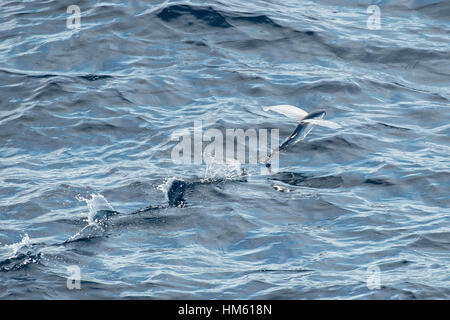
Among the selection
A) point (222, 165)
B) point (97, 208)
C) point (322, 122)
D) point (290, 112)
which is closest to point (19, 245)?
point (97, 208)

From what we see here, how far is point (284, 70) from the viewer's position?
663 inches

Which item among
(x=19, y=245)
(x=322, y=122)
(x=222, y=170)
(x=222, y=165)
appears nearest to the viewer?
(x=19, y=245)

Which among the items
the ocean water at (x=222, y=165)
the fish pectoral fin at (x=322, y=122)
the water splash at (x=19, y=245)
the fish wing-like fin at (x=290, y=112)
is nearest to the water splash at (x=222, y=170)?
the ocean water at (x=222, y=165)

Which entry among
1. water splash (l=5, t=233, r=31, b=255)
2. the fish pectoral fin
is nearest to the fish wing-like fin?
the fish pectoral fin

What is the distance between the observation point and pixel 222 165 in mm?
13688

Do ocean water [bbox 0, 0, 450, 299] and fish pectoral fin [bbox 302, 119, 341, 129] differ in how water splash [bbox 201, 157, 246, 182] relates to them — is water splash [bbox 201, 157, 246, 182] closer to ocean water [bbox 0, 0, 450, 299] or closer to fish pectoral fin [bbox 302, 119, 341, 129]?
ocean water [bbox 0, 0, 450, 299]

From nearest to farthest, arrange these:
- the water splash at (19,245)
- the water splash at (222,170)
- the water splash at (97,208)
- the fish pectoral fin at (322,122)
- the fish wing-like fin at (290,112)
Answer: the water splash at (19,245), the water splash at (97,208), the fish pectoral fin at (322,122), the water splash at (222,170), the fish wing-like fin at (290,112)

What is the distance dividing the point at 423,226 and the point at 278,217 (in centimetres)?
199

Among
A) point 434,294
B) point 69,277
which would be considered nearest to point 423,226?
point 434,294

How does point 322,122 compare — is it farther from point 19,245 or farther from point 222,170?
point 19,245

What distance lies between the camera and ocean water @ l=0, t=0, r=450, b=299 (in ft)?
34.6

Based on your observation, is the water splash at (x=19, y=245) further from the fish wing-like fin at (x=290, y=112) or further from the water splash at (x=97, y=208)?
the fish wing-like fin at (x=290, y=112)

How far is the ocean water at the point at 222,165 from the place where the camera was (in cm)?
1054

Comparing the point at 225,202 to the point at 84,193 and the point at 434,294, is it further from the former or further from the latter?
the point at 434,294
